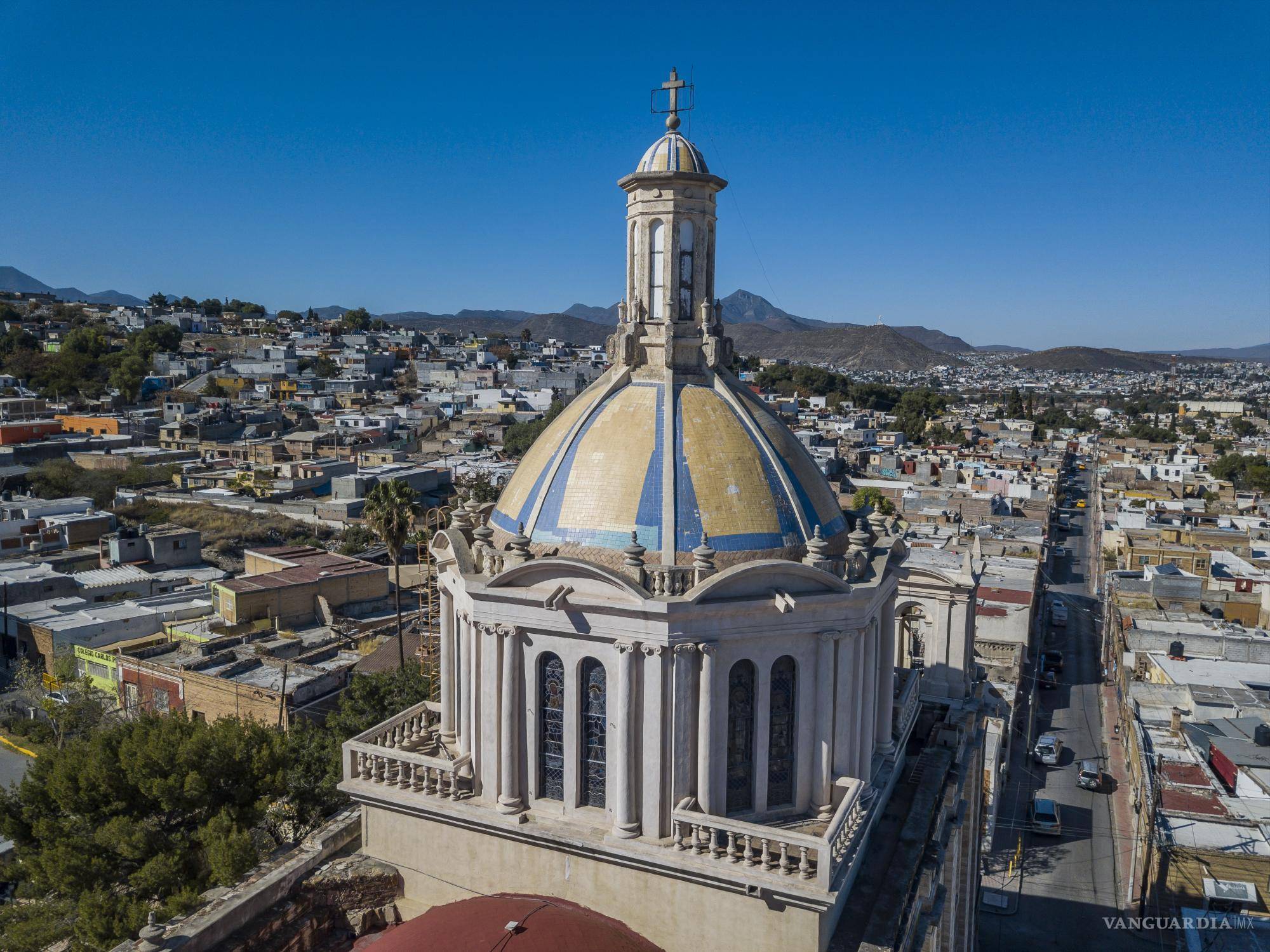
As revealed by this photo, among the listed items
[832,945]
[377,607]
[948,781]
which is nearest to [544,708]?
[832,945]

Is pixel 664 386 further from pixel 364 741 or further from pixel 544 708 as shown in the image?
pixel 364 741

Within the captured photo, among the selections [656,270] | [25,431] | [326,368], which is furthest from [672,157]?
[326,368]

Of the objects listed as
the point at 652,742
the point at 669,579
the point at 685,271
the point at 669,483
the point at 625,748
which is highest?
the point at 685,271

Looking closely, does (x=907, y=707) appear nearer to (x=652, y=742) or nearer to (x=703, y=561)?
(x=652, y=742)

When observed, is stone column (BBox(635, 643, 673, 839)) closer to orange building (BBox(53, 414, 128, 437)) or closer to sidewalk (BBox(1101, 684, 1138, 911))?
sidewalk (BBox(1101, 684, 1138, 911))

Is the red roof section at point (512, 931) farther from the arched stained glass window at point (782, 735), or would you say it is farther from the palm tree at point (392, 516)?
the palm tree at point (392, 516)

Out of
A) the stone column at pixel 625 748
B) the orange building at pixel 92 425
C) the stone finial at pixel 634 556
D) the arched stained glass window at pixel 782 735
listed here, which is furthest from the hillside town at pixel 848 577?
the arched stained glass window at pixel 782 735
